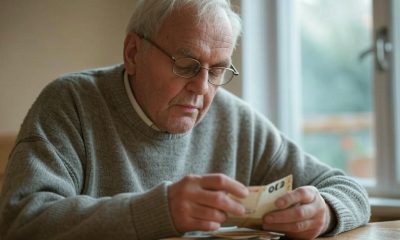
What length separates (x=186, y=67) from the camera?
1.71 metres

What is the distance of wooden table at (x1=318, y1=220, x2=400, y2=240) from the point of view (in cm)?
154

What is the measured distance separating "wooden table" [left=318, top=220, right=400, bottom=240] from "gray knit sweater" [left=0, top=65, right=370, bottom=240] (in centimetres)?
→ 3

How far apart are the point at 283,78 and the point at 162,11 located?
4.59 feet

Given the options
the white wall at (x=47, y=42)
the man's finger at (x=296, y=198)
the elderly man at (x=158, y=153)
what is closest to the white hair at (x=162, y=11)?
the elderly man at (x=158, y=153)

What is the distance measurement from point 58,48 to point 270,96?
1.04 metres

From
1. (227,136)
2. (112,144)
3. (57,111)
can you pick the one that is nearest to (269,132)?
(227,136)

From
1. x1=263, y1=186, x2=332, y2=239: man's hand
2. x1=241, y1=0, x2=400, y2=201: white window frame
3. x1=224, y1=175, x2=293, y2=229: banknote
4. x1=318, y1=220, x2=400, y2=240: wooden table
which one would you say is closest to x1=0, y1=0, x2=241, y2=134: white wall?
x1=241, y1=0, x2=400, y2=201: white window frame

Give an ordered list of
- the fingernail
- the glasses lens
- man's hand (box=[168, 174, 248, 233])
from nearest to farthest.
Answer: man's hand (box=[168, 174, 248, 233]) → the fingernail → the glasses lens

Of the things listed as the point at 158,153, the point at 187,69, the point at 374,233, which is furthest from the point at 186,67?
the point at 374,233

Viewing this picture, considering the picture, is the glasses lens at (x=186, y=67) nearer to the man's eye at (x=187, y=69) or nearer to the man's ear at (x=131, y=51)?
the man's eye at (x=187, y=69)

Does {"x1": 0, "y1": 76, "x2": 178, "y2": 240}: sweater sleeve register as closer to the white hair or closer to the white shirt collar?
A: the white shirt collar

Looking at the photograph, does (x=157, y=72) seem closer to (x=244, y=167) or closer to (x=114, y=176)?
(x=114, y=176)

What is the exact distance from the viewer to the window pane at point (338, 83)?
291 centimetres

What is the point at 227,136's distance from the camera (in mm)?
2076
